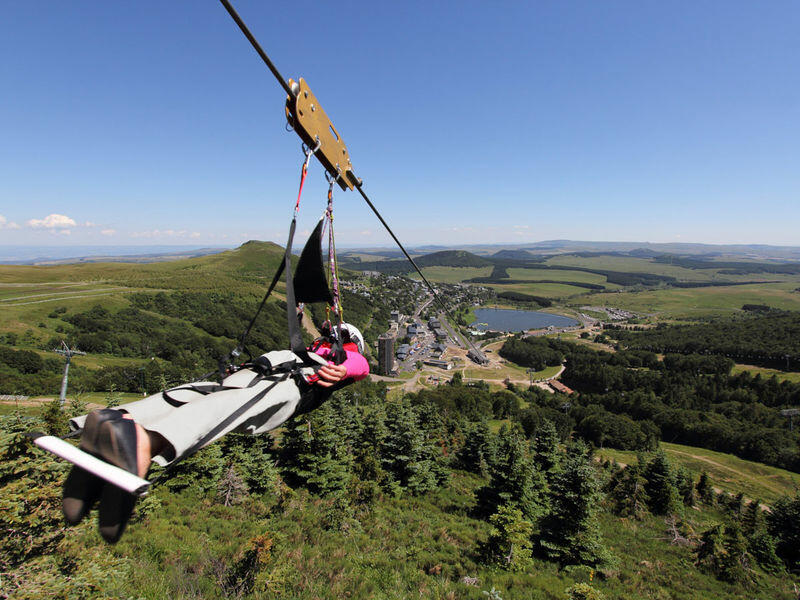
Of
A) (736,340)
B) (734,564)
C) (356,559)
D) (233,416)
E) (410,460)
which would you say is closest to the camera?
(233,416)

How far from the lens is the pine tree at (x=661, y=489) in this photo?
26125mm

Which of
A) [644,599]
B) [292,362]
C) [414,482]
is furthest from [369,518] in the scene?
[292,362]

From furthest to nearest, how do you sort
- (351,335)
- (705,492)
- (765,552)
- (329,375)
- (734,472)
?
(734,472) → (705,492) → (765,552) → (351,335) → (329,375)

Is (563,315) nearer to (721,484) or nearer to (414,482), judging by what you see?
(721,484)

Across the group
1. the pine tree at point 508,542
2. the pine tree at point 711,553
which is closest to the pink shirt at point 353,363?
the pine tree at point 508,542

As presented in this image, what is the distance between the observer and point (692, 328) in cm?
13150

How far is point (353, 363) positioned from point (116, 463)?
117 inches

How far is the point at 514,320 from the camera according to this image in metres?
174

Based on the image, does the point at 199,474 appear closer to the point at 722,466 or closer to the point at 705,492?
the point at 705,492

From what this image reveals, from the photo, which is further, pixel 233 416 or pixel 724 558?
pixel 724 558

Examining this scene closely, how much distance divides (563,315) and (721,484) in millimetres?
148504

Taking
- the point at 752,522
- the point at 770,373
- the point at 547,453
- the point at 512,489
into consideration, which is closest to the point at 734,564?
the point at 752,522

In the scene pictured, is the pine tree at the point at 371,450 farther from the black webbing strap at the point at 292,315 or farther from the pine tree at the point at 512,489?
the black webbing strap at the point at 292,315

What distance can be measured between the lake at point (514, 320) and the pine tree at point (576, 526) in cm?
13839
